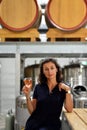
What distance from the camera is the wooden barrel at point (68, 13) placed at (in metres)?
3.50

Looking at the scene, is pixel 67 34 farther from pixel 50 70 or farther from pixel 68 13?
pixel 50 70

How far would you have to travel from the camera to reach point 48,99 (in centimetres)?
238

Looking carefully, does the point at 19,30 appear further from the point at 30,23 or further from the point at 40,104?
the point at 40,104

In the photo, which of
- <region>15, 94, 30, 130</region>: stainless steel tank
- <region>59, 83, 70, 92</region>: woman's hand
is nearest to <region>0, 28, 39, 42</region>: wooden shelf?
<region>15, 94, 30, 130</region>: stainless steel tank

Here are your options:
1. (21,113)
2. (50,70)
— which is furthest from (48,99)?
(21,113)

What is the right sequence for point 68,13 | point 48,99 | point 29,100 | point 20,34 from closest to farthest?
point 48,99, point 29,100, point 68,13, point 20,34

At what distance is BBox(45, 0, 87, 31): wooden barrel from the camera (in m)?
3.50

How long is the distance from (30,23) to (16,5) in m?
0.25

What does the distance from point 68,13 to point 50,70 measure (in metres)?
1.23

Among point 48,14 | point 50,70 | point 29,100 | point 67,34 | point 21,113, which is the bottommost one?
point 21,113

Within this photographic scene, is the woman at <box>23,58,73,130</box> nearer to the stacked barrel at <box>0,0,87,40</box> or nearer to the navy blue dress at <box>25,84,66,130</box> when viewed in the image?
the navy blue dress at <box>25,84,66,130</box>

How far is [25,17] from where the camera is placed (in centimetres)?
353

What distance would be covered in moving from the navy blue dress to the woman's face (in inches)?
3.9

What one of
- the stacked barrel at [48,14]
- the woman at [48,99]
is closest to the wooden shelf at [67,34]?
the stacked barrel at [48,14]
